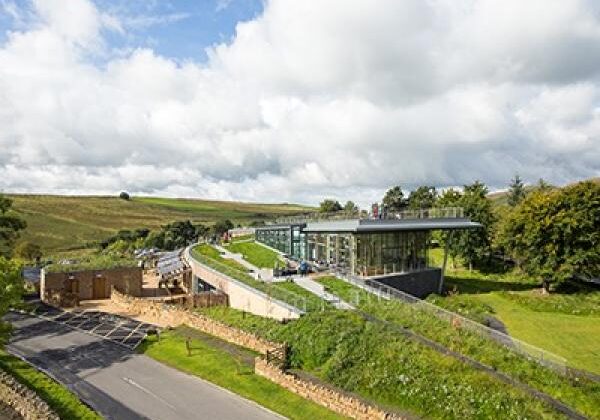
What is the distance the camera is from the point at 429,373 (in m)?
21.5

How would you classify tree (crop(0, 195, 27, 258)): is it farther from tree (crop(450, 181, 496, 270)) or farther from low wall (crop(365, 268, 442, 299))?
tree (crop(450, 181, 496, 270))

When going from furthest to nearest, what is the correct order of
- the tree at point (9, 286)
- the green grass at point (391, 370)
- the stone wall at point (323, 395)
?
the tree at point (9, 286), the stone wall at point (323, 395), the green grass at point (391, 370)

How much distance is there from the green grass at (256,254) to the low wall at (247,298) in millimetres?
5279

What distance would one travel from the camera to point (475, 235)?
197ft

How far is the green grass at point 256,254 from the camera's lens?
43719 mm

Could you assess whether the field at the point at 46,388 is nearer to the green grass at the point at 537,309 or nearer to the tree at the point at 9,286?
the tree at the point at 9,286

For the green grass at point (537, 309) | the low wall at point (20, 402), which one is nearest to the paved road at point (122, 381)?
the low wall at point (20, 402)

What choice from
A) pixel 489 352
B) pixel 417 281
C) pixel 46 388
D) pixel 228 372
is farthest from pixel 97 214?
pixel 489 352

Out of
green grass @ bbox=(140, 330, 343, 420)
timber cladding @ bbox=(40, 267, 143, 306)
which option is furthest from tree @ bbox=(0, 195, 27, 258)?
green grass @ bbox=(140, 330, 343, 420)

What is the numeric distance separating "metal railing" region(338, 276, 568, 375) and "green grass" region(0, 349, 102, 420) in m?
14.4

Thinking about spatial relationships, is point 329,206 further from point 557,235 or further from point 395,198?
point 557,235

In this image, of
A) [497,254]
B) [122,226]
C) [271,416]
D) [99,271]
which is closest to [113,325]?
[99,271]

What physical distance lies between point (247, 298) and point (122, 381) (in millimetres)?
9839

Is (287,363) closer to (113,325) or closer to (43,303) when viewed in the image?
(113,325)
